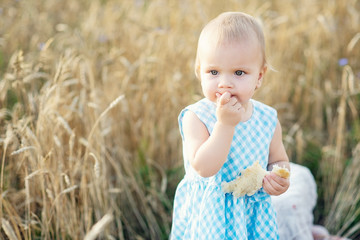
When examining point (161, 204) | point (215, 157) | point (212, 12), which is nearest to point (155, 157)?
point (161, 204)

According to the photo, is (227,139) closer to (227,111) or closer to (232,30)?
(227,111)

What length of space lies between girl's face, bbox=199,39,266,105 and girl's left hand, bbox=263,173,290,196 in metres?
0.28

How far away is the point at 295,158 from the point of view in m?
2.84

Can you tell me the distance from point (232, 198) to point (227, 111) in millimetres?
378

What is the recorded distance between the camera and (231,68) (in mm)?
1327

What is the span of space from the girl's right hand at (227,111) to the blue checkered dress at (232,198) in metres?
0.14

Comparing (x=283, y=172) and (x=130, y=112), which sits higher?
(x=130, y=112)

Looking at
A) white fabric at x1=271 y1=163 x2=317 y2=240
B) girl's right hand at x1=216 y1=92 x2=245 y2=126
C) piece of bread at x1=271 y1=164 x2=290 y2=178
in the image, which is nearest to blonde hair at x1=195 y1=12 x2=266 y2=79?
girl's right hand at x1=216 y1=92 x2=245 y2=126

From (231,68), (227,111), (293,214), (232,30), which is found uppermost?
(232,30)

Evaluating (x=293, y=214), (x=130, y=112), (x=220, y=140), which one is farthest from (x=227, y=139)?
(x=130, y=112)

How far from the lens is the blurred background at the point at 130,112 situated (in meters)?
1.92

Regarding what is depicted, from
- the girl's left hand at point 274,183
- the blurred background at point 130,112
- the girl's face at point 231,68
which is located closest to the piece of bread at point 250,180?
the girl's left hand at point 274,183

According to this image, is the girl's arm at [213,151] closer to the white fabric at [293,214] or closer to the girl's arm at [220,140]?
the girl's arm at [220,140]

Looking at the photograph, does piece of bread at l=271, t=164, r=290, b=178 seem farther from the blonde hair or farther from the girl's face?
the blonde hair
